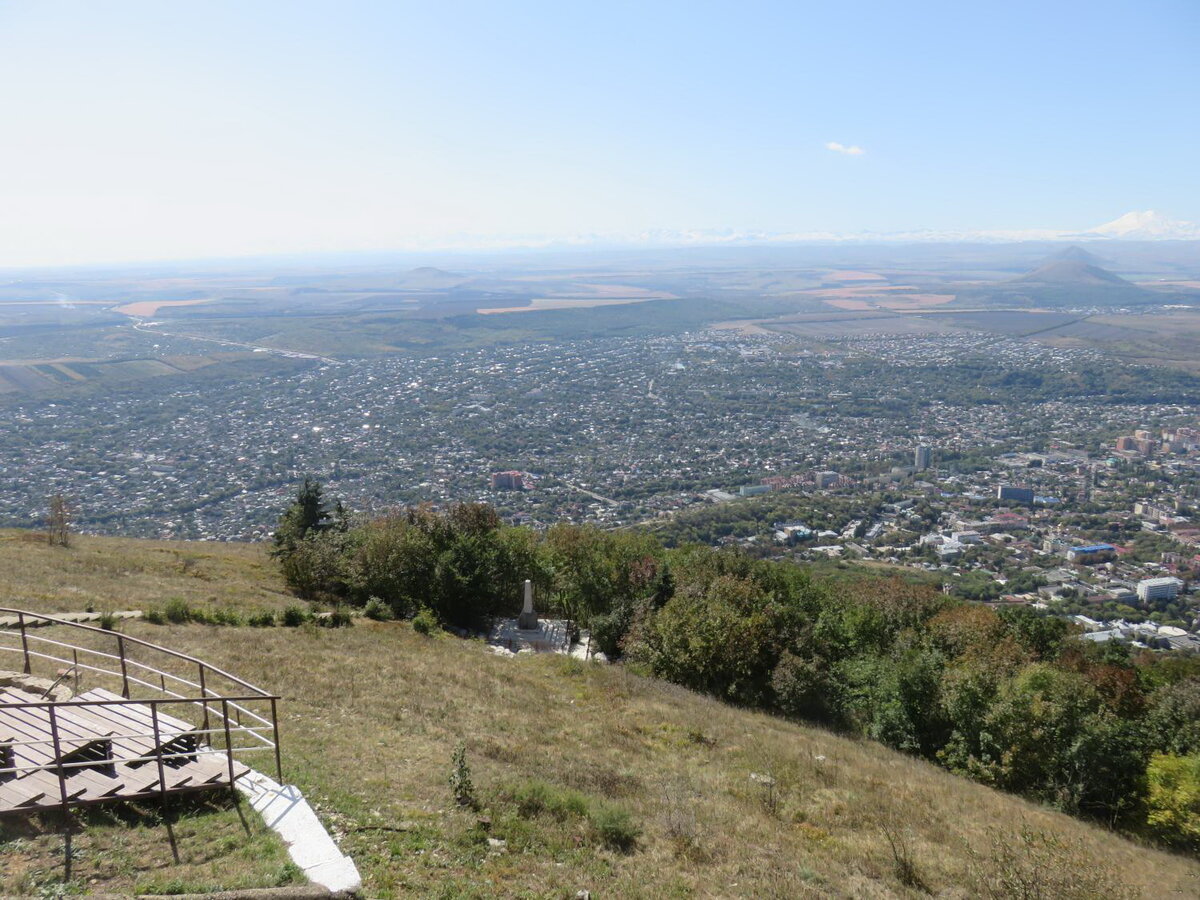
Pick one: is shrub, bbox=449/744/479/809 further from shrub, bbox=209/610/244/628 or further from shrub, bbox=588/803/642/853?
shrub, bbox=209/610/244/628

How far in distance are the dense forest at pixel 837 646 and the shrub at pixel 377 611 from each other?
94mm

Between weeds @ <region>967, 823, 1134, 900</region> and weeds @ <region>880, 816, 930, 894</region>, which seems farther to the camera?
weeds @ <region>880, 816, 930, 894</region>

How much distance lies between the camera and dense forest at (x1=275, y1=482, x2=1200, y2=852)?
14.5 metres

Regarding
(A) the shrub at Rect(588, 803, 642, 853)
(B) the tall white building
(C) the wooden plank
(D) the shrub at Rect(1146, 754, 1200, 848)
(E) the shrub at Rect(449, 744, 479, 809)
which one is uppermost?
(C) the wooden plank

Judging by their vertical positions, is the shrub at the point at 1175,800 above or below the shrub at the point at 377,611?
below

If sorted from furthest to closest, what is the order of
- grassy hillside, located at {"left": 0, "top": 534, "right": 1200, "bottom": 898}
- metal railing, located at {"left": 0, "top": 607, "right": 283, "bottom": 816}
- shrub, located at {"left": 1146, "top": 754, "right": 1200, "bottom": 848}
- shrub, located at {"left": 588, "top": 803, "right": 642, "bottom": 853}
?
1. shrub, located at {"left": 1146, "top": 754, "right": 1200, "bottom": 848}
2. shrub, located at {"left": 588, "top": 803, "right": 642, "bottom": 853}
3. grassy hillside, located at {"left": 0, "top": 534, "right": 1200, "bottom": 898}
4. metal railing, located at {"left": 0, "top": 607, "right": 283, "bottom": 816}

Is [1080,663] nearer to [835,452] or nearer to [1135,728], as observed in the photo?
[1135,728]

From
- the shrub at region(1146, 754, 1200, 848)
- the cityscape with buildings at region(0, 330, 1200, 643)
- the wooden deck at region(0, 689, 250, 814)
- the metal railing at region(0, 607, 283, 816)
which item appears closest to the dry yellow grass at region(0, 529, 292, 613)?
the metal railing at region(0, 607, 283, 816)

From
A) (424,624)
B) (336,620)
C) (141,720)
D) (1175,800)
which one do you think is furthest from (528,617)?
(1175,800)

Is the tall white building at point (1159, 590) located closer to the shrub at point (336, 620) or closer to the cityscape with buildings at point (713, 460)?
the cityscape with buildings at point (713, 460)

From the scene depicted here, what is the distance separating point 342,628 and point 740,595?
10537mm

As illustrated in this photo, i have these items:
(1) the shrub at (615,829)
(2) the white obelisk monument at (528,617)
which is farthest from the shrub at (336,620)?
(1) the shrub at (615,829)

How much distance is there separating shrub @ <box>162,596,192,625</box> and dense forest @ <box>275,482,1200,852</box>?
5.63 metres

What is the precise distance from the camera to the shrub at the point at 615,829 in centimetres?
820
